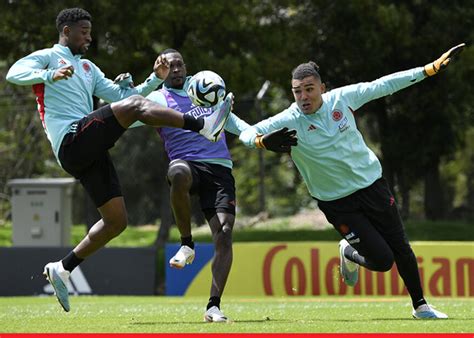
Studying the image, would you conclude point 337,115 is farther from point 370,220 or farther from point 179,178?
point 179,178

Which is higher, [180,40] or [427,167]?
[180,40]

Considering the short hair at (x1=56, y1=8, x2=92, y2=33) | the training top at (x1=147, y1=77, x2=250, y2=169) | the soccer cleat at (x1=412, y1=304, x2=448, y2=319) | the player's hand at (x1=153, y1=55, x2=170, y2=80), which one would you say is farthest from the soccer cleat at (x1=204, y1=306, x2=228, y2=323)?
the short hair at (x1=56, y1=8, x2=92, y2=33)

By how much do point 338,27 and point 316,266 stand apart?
23.0 feet

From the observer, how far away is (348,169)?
880 cm

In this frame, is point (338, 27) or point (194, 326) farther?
point (338, 27)

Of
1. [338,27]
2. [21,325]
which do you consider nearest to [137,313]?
[21,325]

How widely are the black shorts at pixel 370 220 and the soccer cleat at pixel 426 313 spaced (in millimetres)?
523

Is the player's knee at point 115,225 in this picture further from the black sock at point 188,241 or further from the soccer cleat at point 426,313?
the soccer cleat at point 426,313

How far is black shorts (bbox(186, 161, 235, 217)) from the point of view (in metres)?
9.27

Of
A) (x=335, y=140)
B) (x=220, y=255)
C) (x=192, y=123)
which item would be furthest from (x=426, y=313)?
(x=192, y=123)

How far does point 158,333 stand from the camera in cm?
739

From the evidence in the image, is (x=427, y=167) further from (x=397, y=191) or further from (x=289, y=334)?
(x=289, y=334)

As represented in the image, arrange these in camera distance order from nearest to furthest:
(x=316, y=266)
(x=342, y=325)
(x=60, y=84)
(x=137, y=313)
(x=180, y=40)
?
(x=342, y=325) < (x=60, y=84) < (x=137, y=313) < (x=316, y=266) < (x=180, y=40)

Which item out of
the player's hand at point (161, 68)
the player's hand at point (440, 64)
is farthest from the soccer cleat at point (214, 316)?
the player's hand at point (440, 64)
